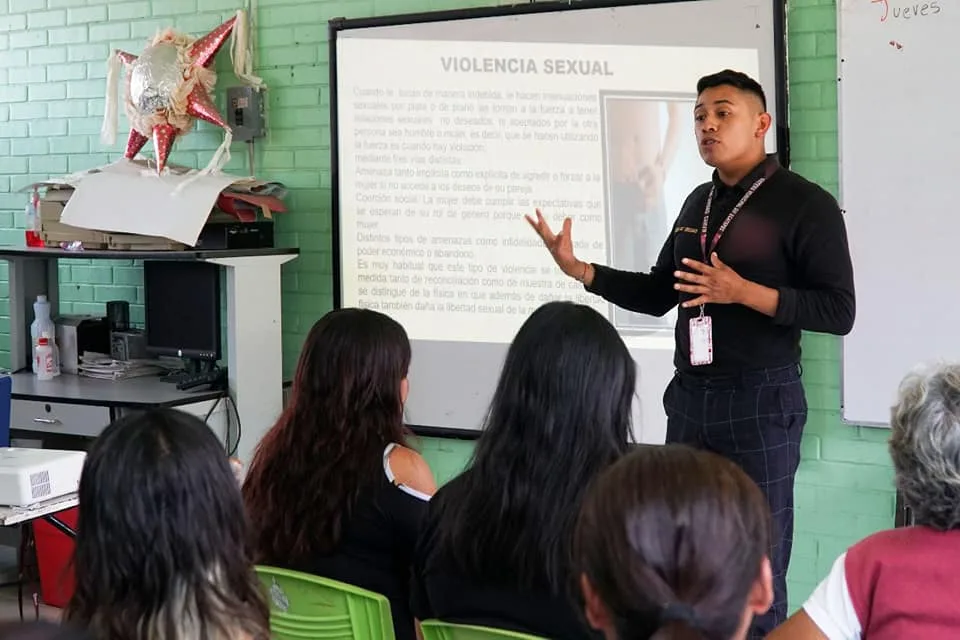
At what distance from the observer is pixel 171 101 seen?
401 centimetres

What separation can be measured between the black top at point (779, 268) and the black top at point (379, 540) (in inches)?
38.8

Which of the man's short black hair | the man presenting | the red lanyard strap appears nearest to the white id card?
the man presenting

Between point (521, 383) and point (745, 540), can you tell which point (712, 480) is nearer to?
point (745, 540)

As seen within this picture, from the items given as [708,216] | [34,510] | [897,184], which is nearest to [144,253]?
[34,510]

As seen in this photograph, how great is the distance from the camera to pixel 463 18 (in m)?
3.65

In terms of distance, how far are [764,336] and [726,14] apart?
1.20m

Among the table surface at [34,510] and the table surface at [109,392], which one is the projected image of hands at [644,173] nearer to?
the table surface at [109,392]

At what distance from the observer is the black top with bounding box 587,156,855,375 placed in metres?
2.45

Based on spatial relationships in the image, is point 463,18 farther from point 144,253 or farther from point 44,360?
point 44,360

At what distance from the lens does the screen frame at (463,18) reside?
3.15 metres

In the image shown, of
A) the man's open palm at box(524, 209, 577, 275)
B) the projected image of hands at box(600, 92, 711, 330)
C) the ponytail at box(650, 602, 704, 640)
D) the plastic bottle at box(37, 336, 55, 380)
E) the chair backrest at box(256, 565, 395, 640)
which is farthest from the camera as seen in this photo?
the plastic bottle at box(37, 336, 55, 380)

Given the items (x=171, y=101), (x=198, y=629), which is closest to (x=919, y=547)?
(x=198, y=629)

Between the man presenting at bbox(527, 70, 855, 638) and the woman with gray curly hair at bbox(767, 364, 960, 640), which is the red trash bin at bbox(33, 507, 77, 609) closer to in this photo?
the man presenting at bbox(527, 70, 855, 638)

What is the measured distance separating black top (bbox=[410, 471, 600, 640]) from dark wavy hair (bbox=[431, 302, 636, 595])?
0.01 meters
